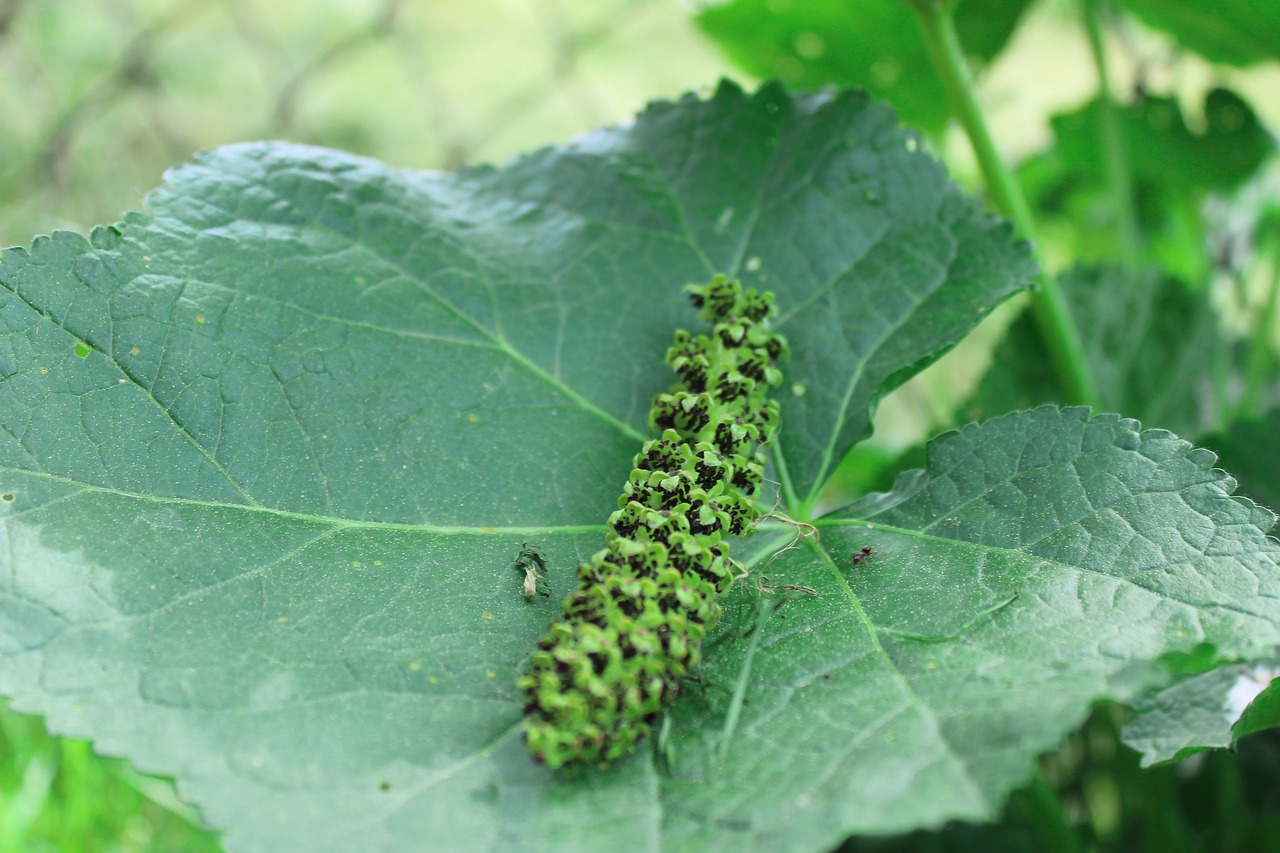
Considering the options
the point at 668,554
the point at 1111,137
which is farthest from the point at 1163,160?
the point at 668,554

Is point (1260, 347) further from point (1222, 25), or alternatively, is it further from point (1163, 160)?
point (1222, 25)

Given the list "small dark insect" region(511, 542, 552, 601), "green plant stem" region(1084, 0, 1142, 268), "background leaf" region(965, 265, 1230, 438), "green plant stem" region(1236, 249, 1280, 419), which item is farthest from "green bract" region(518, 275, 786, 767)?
"green plant stem" region(1236, 249, 1280, 419)

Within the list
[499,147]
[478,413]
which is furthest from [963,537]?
[499,147]

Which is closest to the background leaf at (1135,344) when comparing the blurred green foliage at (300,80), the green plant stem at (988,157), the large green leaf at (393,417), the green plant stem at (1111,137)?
the green plant stem at (1111,137)

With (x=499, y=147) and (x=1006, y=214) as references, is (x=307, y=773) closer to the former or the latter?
(x=1006, y=214)

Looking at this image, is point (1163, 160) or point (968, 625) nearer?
point (968, 625)

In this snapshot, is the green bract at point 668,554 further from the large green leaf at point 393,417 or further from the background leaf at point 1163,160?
the background leaf at point 1163,160
